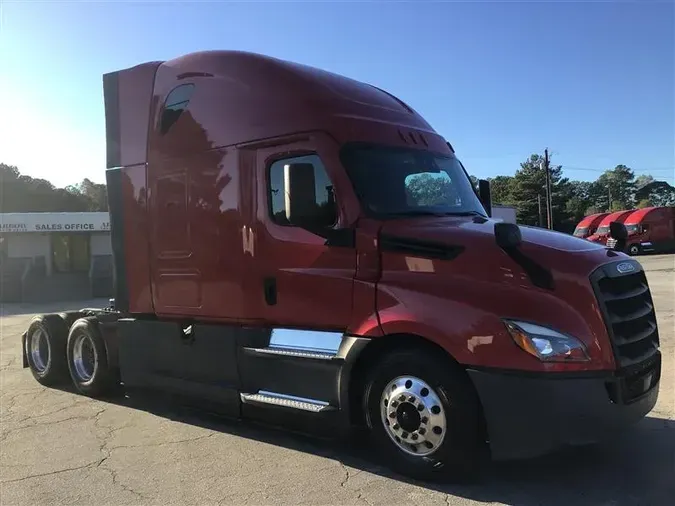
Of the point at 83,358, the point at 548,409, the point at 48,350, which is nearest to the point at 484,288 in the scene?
the point at 548,409

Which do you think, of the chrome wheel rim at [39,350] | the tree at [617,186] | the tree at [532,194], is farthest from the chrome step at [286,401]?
the tree at [617,186]

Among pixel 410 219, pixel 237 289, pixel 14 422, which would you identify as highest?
pixel 410 219

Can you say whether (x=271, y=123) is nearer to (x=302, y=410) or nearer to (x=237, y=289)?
(x=237, y=289)

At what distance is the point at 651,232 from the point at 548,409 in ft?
122

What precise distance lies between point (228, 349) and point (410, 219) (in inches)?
81.8

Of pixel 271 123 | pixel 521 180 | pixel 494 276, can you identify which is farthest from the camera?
pixel 521 180

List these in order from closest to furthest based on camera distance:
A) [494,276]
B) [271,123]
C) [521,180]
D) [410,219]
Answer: [494,276] → [410,219] → [271,123] → [521,180]

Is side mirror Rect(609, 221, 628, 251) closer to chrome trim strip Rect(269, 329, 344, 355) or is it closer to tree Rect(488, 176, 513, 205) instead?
chrome trim strip Rect(269, 329, 344, 355)

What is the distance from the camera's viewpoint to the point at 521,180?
8794cm

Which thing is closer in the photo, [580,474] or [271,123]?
[580,474]

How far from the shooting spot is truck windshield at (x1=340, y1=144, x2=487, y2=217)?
475 cm

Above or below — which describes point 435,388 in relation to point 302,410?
above

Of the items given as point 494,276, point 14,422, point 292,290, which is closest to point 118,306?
point 14,422

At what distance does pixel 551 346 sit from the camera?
378 centimetres
